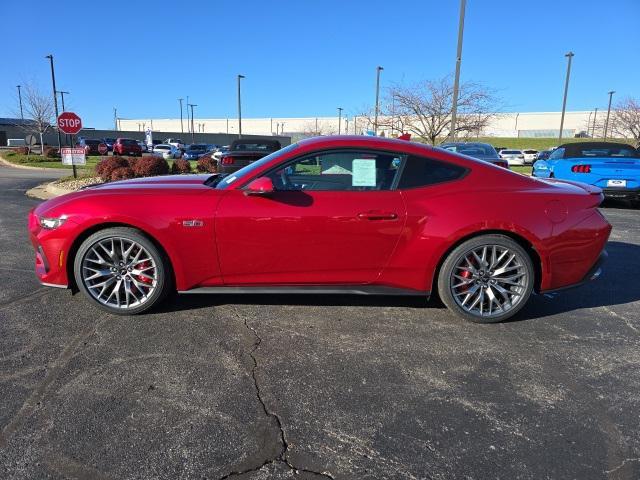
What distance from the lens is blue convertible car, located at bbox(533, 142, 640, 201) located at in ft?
31.7

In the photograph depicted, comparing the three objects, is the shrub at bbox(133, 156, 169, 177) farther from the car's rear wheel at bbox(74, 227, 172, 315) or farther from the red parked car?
the red parked car

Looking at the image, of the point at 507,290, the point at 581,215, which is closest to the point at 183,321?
the point at 507,290

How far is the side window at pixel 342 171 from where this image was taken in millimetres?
3744

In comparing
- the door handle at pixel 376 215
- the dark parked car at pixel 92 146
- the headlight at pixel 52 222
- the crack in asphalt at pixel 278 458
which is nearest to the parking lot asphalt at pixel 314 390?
the crack in asphalt at pixel 278 458

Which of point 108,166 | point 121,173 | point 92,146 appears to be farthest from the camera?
point 92,146

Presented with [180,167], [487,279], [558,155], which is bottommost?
[487,279]

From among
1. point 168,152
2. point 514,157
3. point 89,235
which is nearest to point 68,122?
point 89,235

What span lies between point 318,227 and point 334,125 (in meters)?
87.1

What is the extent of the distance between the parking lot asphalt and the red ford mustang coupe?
34 centimetres

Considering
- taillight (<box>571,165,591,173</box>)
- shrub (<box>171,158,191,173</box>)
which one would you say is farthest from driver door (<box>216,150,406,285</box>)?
shrub (<box>171,158,191,173</box>)

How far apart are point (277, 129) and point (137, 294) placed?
10659 centimetres

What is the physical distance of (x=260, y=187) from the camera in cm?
355

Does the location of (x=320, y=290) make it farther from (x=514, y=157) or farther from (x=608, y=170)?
(x=514, y=157)

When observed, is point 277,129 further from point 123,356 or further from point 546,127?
point 123,356
